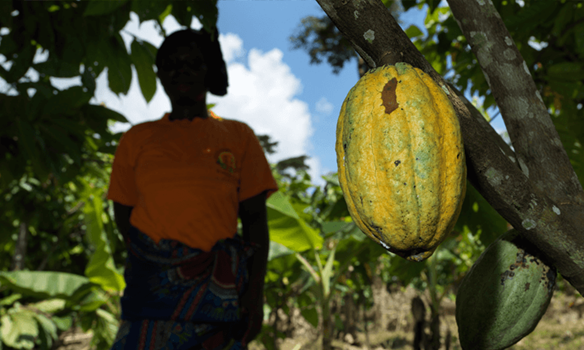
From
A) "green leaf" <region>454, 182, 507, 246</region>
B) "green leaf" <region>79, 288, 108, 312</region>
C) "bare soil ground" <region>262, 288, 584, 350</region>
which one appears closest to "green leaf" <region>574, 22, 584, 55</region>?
"green leaf" <region>454, 182, 507, 246</region>

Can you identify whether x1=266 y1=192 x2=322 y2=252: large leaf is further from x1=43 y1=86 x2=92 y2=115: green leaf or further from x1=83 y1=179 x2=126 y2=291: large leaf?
x1=83 y1=179 x2=126 y2=291: large leaf

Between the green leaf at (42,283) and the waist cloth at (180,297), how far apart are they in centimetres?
283

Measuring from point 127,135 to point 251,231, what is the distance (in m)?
0.70

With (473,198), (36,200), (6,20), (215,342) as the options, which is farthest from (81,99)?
(36,200)

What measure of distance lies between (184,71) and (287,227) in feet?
5.55

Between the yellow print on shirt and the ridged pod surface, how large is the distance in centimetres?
121

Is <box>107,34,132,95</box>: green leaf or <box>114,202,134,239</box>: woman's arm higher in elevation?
<box>107,34,132,95</box>: green leaf

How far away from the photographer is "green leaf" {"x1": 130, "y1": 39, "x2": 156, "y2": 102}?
206 centimetres

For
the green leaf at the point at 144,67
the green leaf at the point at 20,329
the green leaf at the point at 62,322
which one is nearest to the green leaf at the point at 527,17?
the green leaf at the point at 144,67

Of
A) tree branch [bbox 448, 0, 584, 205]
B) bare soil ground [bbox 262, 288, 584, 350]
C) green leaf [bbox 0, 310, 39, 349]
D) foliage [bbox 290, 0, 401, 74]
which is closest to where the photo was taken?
tree branch [bbox 448, 0, 584, 205]

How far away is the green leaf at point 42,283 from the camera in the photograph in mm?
3760

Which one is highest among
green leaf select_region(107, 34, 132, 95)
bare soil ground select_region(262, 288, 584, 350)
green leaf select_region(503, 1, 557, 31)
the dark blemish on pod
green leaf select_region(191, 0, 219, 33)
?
green leaf select_region(107, 34, 132, 95)

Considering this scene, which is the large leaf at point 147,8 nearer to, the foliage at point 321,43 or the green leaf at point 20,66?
the green leaf at point 20,66

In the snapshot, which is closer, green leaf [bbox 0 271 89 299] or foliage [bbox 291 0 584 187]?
foliage [bbox 291 0 584 187]
